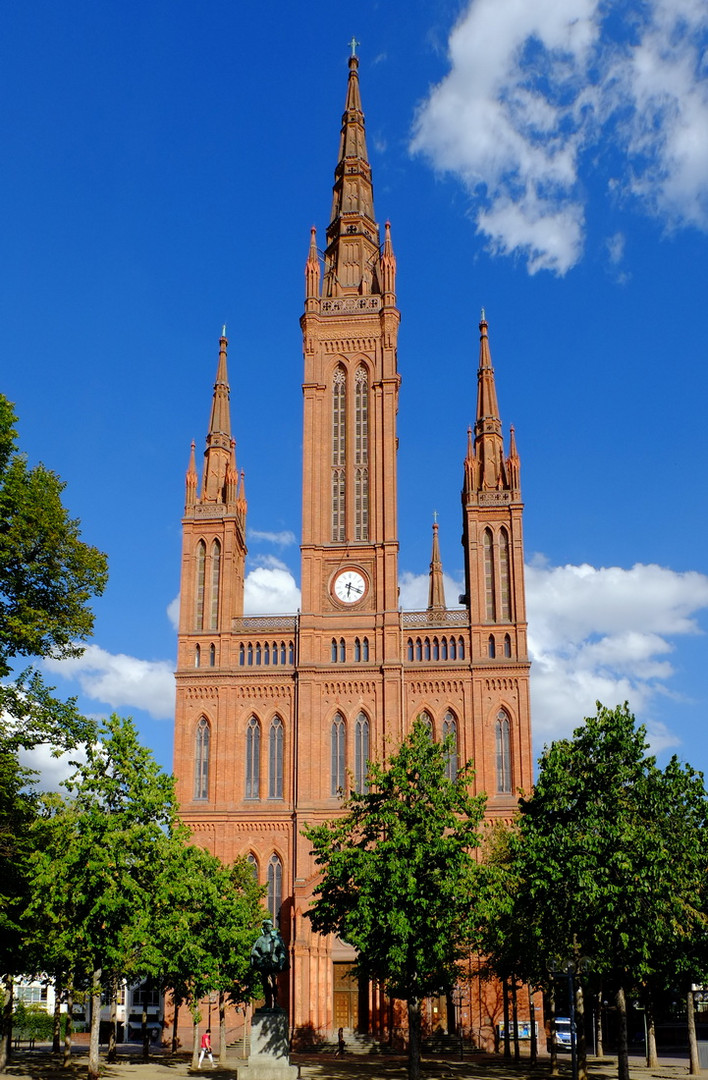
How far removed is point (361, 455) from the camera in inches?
2793

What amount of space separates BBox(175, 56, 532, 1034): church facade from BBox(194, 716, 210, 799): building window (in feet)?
0.39

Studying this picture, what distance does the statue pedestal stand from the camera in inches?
1233

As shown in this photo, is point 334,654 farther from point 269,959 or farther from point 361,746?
point 269,959

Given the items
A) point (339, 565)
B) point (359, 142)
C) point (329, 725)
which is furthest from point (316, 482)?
point (359, 142)

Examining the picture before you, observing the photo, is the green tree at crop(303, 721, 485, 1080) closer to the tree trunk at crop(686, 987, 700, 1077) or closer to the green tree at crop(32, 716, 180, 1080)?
the green tree at crop(32, 716, 180, 1080)

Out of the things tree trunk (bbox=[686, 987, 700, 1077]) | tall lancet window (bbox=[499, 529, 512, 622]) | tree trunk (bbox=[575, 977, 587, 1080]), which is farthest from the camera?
tall lancet window (bbox=[499, 529, 512, 622])

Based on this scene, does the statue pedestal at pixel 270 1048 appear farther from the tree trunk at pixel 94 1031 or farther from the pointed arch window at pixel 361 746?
the pointed arch window at pixel 361 746

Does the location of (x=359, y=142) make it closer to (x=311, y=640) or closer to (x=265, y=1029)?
(x=311, y=640)

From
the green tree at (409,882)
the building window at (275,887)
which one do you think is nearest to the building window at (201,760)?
the building window at (275,887)

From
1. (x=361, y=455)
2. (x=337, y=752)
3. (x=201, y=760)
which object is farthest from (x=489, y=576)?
(x=201, y=760)

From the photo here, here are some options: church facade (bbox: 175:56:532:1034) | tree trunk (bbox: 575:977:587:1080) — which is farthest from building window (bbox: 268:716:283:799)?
tree trunk (bbox: 575:977:587:1080)

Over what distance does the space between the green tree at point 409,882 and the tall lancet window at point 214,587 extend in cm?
2974

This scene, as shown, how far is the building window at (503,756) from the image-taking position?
205ft

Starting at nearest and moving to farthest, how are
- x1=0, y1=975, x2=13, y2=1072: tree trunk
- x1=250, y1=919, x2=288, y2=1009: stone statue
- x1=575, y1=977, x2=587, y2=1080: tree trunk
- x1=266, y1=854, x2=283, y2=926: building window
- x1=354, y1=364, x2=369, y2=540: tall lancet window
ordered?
x1=250, y1=919, x2=288, y2=1009: stone statue
x1=575, y1=977, x2=587, y2=1080: tree trunk
x1=0, y1=975, x2=13, y2=1072: tree trunk
x1=266, y1=854, x2=283, y2=926: building window
x1=354, y1=364, x2=369, y2=540: tall lancet window
